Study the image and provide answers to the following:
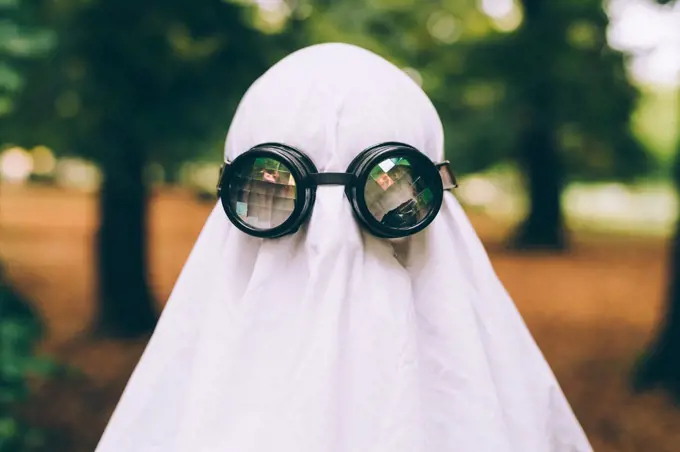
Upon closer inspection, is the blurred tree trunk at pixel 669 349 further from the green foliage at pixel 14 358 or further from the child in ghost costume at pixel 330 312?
the child in ghost costume at pixel 330 312

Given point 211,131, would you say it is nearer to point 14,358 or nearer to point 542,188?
point 14,358

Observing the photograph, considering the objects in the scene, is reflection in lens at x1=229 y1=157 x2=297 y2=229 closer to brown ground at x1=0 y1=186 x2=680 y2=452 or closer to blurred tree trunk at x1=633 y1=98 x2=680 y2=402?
brown ground at x1=0 y1=186 x2=680 y2=452

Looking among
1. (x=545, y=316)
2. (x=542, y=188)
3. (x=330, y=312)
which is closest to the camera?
(x=330, y=312)

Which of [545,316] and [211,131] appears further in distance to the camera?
[545,316]

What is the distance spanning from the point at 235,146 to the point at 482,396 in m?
0.68

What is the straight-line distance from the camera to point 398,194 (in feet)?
4.25

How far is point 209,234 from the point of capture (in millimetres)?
1436

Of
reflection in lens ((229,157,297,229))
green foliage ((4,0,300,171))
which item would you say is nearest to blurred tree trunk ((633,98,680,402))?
green foliage ((4,0,300,171))

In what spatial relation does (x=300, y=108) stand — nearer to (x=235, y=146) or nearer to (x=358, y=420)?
(x=235, y=146)

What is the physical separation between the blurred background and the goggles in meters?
2.38

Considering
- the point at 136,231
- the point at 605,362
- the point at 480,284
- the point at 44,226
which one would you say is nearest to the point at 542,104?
the point at 605,362

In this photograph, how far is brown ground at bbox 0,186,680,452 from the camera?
5.67 meters

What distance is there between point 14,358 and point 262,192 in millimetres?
2555

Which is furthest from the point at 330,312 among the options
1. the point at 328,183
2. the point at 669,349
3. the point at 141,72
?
the point at 669,349
